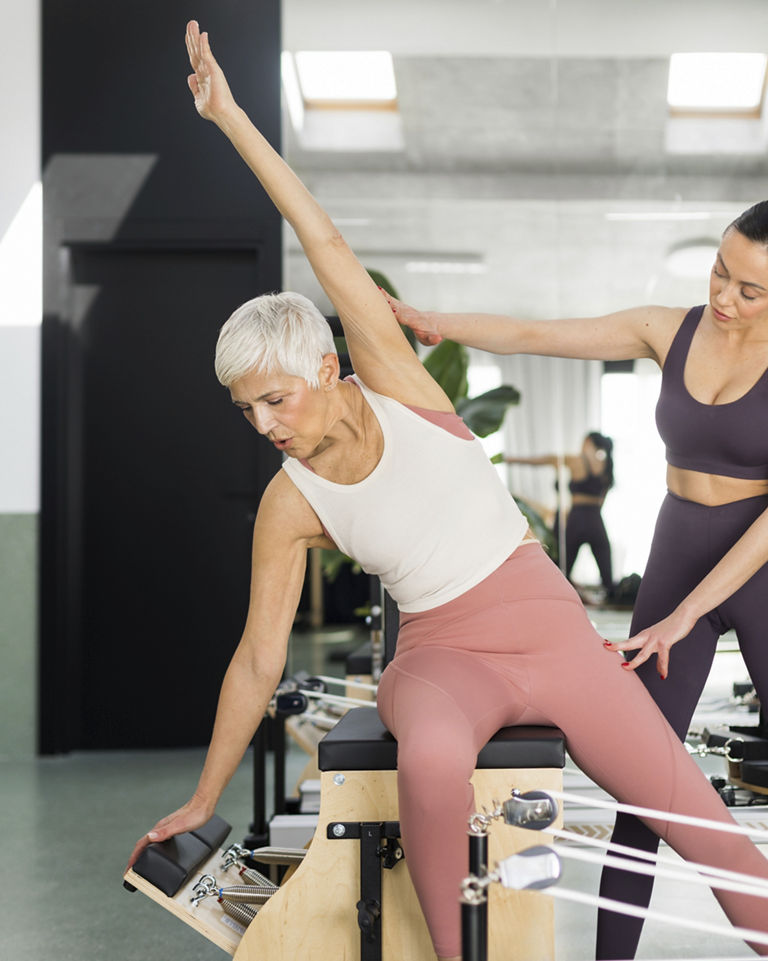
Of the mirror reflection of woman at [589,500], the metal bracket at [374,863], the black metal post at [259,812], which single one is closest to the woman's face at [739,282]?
the metal bracket at [374,863]

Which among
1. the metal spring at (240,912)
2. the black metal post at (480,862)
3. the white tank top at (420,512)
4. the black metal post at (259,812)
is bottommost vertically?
the black metal post at (259,812)

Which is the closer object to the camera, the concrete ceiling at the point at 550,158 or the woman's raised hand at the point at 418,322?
the woman's raised hand at the point at 418,322

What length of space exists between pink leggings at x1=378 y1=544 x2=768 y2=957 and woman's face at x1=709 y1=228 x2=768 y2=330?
501 millimetres

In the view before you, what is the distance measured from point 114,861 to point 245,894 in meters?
1.34

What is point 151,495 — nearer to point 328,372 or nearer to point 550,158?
point 550,158

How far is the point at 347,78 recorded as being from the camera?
14.3 ft

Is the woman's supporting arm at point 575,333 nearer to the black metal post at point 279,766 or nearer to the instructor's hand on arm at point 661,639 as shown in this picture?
the instructor's hand on arm at point 661,639

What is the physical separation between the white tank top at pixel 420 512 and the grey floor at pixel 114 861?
39.4 inches

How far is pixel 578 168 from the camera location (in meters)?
4.34

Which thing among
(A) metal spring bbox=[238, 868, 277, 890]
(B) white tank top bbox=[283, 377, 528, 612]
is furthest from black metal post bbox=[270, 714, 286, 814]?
(B) white tank top bbox=[283, 377, 528, 612]

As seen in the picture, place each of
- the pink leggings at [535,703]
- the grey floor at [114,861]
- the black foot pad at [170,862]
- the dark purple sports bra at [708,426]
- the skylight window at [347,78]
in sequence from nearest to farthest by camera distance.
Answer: the pink leggings at [535,703] → the black foot pad at [170,862] → the dark purple sports bra at [708,426] → the grey floor at [114,861] → the skylight window at [347,78]

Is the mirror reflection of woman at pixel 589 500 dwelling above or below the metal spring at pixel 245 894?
above

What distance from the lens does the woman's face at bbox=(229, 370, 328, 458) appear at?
140 cm

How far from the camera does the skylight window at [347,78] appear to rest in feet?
14.3
